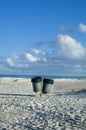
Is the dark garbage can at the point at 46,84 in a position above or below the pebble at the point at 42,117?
above

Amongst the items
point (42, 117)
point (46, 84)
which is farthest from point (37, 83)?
point (42, 117)

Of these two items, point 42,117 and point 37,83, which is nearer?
point 42,117

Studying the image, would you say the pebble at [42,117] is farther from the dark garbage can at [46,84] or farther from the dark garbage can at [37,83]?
the dark garbage can at [46,84]

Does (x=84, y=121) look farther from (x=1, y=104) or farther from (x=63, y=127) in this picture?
(x=1, y=104)

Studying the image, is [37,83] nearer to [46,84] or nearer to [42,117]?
[46,84]

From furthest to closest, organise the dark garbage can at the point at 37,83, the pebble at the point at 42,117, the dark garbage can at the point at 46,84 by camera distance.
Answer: the dark garbage can at the point at 46,84 → the dark garbage can at the point at 37,83 → the pebble at the point at 42,117

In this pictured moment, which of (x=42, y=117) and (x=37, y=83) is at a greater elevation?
(x=37, y=83)

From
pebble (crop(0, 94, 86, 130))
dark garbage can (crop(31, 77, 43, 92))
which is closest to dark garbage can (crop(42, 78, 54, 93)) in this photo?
dark garbage can (crop(31, 77, 43, 92))

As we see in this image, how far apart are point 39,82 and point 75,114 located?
11.3 metres

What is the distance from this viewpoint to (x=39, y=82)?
27016mm

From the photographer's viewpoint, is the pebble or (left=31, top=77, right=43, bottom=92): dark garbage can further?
(left=31, top=77, right=43, bottom=92): dark garbage can

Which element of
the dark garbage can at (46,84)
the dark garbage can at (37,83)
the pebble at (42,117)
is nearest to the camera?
the pebble at (42,117)

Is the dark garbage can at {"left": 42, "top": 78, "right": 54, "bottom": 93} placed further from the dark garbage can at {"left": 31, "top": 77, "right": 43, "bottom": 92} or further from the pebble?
the pebble

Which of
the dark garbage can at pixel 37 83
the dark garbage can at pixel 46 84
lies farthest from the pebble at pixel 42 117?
the dark garbage can at pixel 46 84
